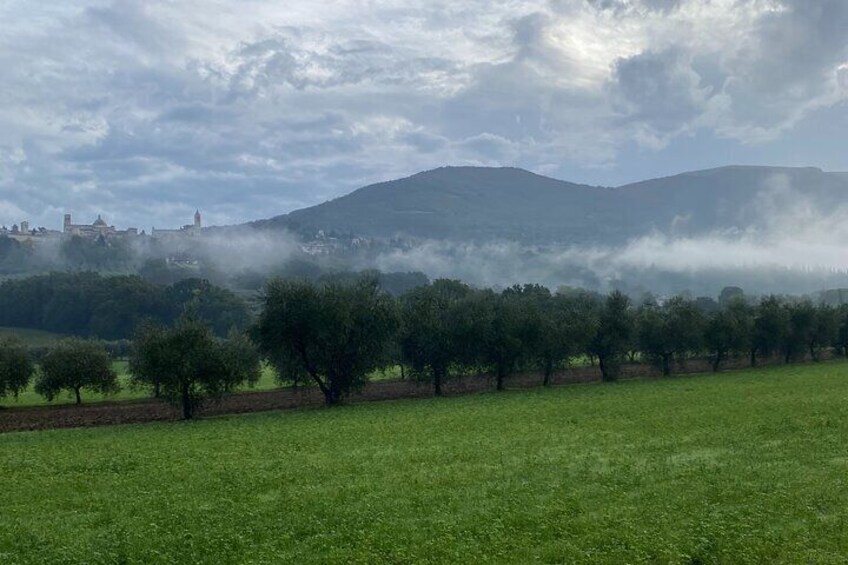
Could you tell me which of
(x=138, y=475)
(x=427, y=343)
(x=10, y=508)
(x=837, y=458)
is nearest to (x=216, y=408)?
(x=427, y=343)

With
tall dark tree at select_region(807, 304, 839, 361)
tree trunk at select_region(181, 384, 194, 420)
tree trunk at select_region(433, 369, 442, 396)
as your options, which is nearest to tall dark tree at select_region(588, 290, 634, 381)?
tree trunk at select_region(433, 369, 442, 396)

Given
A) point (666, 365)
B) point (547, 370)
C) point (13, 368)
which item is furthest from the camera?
point (666, 365)

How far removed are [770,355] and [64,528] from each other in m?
99.9

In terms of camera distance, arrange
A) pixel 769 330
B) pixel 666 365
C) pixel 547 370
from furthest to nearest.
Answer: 1. pixel 769 330
2. pixel 666 365
3. pixel 547 370

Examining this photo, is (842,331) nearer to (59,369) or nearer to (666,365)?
(666,365)

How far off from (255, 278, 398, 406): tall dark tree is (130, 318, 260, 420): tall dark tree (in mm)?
5915

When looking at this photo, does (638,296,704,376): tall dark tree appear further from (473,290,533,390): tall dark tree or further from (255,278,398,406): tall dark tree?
(255,278,398,406): tall dark tree

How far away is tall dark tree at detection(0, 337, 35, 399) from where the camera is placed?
226ft

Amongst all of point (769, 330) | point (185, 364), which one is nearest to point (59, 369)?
point (185, 364)

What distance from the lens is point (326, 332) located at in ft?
207

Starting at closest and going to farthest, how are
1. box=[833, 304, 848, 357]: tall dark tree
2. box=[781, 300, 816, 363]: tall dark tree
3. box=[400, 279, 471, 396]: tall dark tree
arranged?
box=[400, 279, 471, 396]: tall dark tree, box=[781, 300, 816, 363]: tall dark tree, box=[833, 304, 848, 357]: tall dark tree

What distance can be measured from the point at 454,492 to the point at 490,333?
54.5 metres

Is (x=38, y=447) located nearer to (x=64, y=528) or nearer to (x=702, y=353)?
(x=64, y=528)

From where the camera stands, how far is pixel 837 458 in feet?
86.0
